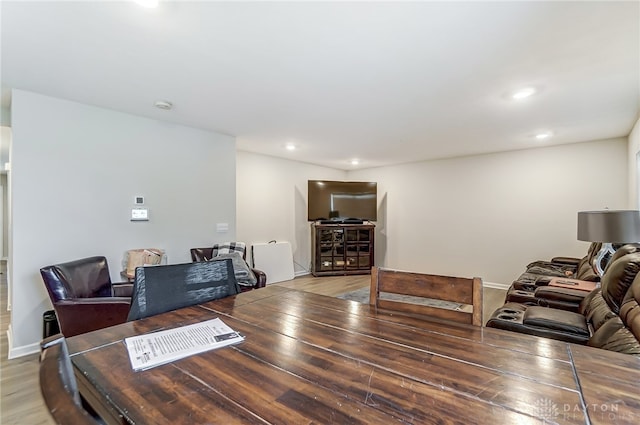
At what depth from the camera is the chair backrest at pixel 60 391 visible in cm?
45

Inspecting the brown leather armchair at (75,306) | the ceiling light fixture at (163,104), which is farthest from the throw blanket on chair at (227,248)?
the ceiling light fixture at (163,104)

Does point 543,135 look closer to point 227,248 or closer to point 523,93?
point 523,93

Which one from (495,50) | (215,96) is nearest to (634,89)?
(495,50)

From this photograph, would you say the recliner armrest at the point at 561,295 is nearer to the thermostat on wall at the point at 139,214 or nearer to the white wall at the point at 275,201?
the thermostat on wall at the point at 139,214

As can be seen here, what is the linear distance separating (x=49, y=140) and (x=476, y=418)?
149 inches

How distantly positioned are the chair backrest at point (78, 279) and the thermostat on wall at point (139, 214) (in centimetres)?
55

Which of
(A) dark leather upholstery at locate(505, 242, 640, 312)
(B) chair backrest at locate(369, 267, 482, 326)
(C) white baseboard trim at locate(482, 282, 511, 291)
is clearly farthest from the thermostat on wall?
(C) white baseboard trim at locate(482, 282, 511, 291)

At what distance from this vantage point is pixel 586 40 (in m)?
1.92

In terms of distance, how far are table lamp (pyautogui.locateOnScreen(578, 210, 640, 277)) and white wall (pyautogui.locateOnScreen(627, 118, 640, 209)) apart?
119cm

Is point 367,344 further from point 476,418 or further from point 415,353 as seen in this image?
point 476,418

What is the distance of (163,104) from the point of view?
3049mm

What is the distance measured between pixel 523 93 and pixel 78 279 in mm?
4162

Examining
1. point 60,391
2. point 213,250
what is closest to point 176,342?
point 60,391

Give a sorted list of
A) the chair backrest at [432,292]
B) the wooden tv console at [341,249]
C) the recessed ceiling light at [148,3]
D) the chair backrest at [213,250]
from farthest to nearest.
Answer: the wooden tv console at [341,249] < the chair backrest at [213,250] < the recessed ceiling light at [148,3] < the chair backrest at [432,292]
